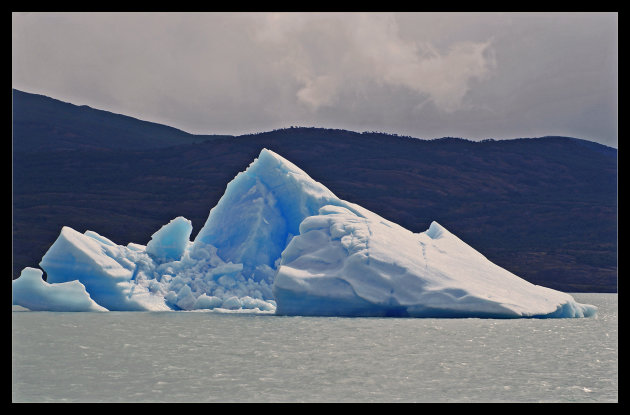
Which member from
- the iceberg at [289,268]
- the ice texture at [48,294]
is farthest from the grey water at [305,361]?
the ice texture at [48,294]

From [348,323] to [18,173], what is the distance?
6427cm

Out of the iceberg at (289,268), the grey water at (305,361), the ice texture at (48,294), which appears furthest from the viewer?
the ice texture at (48,294)

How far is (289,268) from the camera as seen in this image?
17812 millimetres

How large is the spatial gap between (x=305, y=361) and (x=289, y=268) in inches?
271

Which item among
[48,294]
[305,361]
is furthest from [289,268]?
[305,361]

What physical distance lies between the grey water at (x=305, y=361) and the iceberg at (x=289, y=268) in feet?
2.21

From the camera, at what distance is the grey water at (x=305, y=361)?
844cm

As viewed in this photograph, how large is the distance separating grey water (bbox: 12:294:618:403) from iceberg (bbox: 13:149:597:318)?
67 centimetres

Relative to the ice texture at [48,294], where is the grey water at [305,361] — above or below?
below

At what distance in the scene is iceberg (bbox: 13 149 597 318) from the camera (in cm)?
1762

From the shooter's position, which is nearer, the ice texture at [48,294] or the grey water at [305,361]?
the grey water at [305,361]

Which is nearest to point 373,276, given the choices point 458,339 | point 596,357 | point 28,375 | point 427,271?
point 427,271

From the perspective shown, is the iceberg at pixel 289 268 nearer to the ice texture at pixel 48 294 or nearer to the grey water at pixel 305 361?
the ice texture at pixel 48 294

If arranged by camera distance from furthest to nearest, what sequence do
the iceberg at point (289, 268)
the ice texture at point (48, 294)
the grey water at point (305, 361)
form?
the ice texture at point (48, 294)
the iceberg at point (289, 268)
the grey water at point (305, 361)
